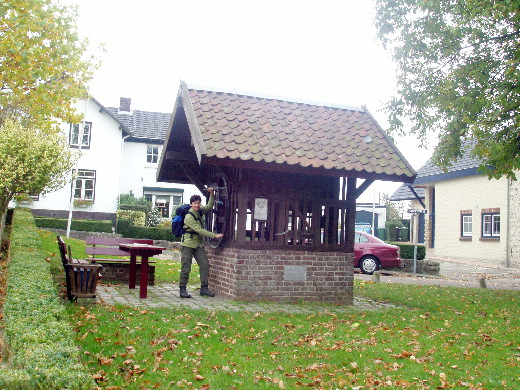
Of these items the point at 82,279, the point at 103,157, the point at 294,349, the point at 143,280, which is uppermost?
the point at 103,157

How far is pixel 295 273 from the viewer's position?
1079cm

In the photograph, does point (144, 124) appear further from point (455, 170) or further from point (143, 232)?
point (455, 170)

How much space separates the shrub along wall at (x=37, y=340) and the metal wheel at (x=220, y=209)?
3528 millimetres

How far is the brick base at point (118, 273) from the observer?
41.2 ft

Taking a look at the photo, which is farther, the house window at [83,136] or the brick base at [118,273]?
the house window at [83,136]

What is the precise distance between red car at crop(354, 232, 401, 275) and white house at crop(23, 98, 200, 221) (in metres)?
19.8

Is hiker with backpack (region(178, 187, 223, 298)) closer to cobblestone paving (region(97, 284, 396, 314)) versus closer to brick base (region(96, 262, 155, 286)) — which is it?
cobblestone paving (region(97, 284, 396, 314))

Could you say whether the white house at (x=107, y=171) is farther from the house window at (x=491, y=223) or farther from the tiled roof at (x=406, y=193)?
the house window at (x=491, y=223)

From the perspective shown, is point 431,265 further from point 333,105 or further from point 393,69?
point 333,105

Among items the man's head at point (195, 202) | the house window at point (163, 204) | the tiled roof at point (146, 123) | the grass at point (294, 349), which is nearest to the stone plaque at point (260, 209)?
the man's head at point (195, 202)

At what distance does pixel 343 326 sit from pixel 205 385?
138 inches

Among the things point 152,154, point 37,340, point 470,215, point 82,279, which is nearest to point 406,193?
point 470,215

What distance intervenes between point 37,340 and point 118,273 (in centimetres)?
814

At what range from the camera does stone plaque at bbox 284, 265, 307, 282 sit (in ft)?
35.2
